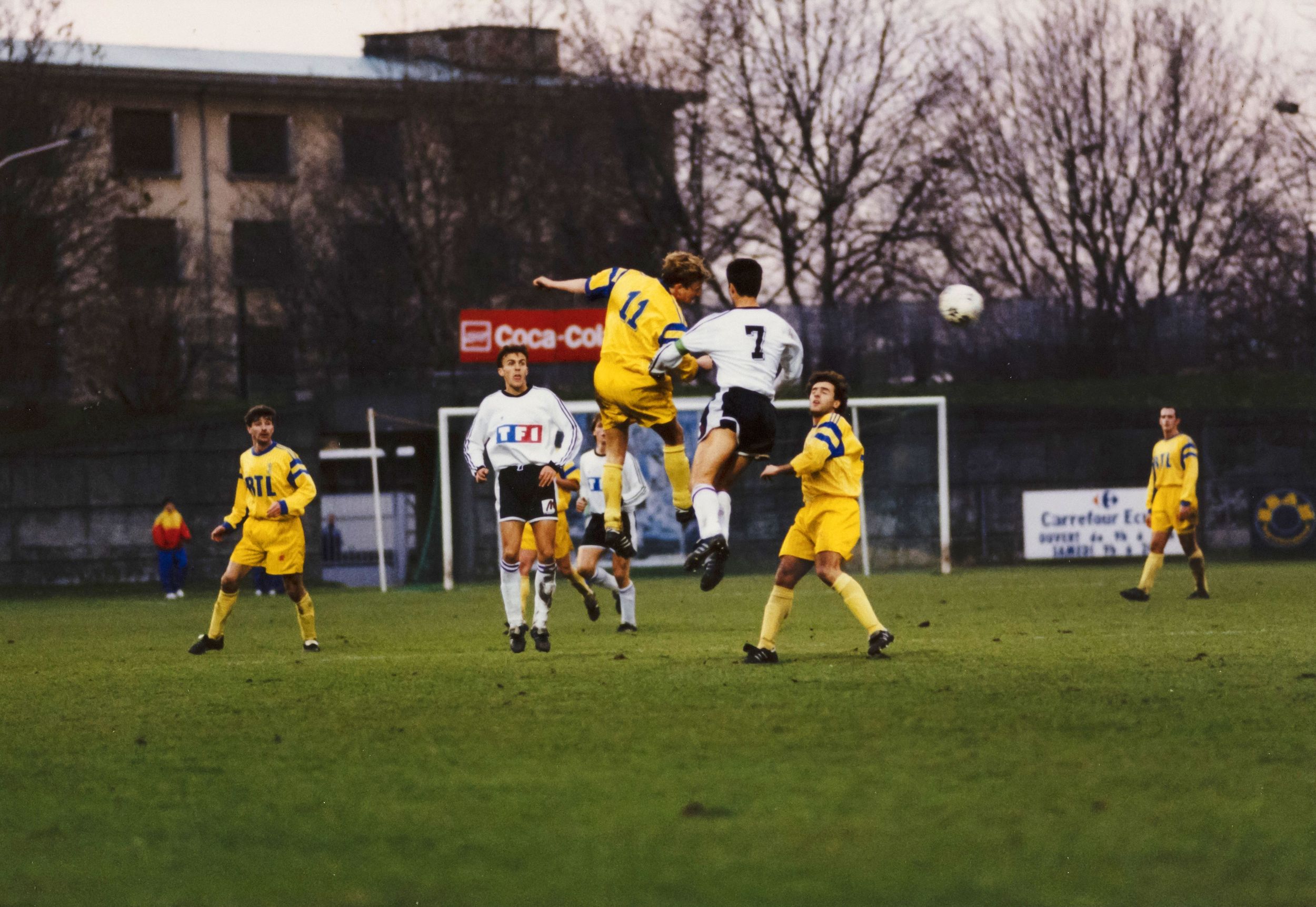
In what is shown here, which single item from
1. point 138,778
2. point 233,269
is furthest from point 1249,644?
point 233,269

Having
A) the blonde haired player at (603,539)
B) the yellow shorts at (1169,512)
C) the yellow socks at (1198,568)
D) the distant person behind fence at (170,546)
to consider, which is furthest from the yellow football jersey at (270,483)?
the distant person behind fence at (170,546)

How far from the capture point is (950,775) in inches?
219

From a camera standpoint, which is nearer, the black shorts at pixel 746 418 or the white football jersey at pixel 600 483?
the black shorts at pixel 746 418

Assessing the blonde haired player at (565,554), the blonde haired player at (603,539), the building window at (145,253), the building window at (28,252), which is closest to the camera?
the blonde haired player at (565,554)

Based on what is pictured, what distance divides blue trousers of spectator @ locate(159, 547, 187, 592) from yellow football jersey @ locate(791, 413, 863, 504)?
18.3 metres

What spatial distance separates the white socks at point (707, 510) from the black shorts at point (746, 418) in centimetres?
37

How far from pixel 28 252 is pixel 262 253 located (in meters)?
10.9

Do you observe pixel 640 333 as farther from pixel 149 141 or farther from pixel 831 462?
pixel 149 141

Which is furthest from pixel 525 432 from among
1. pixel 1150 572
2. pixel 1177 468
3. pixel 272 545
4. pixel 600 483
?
pixel 1177 468

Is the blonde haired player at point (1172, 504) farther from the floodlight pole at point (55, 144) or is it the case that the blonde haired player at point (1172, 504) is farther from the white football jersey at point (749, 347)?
the floodlight pole at point (55, 144)

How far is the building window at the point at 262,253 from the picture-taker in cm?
4034

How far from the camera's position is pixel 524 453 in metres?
11.5

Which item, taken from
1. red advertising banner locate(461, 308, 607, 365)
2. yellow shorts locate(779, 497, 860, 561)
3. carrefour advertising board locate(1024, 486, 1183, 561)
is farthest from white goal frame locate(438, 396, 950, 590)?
yellow shorts locate(779, 497, 860, 561)

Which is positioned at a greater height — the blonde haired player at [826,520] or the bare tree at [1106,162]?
the bare tree at [1106,162]
